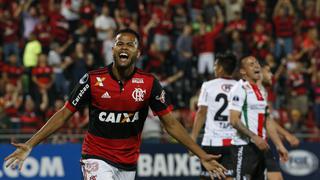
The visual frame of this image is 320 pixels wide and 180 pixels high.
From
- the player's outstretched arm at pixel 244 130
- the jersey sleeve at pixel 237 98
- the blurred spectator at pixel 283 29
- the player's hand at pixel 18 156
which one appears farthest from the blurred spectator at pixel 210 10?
the player's hand at pixel 18 156

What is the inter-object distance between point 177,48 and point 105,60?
76.3 inches

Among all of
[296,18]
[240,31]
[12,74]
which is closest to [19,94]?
[12,74]

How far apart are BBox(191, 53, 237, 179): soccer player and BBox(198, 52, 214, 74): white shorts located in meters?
8.80

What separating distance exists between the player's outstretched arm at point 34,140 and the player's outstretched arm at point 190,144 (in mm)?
996

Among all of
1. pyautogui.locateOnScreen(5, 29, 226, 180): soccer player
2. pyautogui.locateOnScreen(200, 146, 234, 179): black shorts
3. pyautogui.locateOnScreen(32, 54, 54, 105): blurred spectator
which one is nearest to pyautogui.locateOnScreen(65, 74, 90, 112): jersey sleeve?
pyautogui.locateOnScreen(5, 29, 226, 180): soccer player

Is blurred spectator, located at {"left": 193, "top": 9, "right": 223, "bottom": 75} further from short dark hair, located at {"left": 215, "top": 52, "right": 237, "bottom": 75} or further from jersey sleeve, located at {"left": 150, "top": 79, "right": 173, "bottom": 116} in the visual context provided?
jersey sleeve, located at {"left": 150, "top": 79, "right": 173, "bottom": 116}

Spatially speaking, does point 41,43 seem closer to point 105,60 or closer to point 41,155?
point 105,60

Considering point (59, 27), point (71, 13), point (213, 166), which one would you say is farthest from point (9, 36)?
point (213, 166)

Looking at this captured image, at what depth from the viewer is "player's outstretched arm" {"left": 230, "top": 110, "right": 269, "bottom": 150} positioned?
404 inches

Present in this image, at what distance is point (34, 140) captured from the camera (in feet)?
25.3

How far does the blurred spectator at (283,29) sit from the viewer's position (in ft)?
69.8

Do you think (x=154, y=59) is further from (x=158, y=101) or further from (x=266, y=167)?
(x=158, y=101)

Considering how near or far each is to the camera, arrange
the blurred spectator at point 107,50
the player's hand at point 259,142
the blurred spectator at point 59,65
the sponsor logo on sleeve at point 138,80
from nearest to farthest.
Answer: the sponsor logo on sleeve at point 138,80
the player's hand at point 259,142
the blurred spectator at point 59,65
the blurred spectator at point 107,50

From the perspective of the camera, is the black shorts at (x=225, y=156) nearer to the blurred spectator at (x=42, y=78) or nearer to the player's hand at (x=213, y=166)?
the player's hand at (x=213, y=166)
